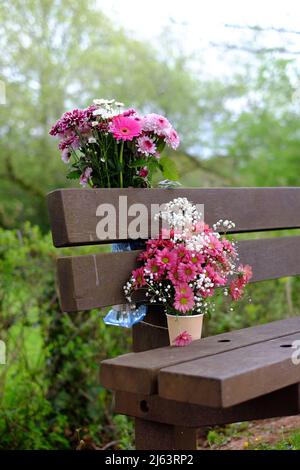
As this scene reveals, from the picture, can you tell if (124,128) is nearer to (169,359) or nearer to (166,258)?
(166,258)

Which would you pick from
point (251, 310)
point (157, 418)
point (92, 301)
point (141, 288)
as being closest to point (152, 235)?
point (141, 288)

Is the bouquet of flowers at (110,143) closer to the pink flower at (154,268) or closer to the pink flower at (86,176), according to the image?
the pink flower at (86,176)

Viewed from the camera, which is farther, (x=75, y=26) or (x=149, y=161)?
(x=75, y=26)

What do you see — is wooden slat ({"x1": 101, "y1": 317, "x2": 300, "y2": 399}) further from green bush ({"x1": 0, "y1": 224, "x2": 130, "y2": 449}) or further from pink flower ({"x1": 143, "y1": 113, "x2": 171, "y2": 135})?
green bush ({"x1": 0, "y1": 224, "x2": 130, "y2": 449})

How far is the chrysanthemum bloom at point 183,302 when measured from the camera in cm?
219

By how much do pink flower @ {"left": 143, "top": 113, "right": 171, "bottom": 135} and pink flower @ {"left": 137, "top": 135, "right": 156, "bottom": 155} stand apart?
38 millimetres

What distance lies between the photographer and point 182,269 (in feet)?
7.23

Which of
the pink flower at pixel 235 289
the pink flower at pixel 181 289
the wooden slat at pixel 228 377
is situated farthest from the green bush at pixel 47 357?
the wooden slat at pixel 228 377

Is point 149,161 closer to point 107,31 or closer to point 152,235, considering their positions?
point 152,235

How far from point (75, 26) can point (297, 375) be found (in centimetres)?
1129

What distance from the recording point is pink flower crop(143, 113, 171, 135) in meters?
2.35

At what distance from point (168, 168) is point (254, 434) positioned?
5.79ft

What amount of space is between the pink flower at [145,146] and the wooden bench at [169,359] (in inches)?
5.8

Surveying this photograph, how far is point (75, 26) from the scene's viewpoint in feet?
40.1
